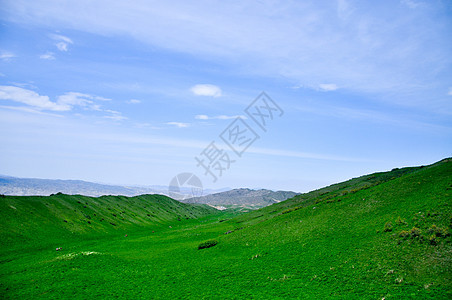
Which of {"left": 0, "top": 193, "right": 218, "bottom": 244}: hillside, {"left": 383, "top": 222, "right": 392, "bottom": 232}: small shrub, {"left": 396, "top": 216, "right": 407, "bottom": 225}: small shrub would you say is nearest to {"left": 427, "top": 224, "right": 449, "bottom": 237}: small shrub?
{"left": 396, "top": 216, "right": 407, "bottom": 225}: small shrub

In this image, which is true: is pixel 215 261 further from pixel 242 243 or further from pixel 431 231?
pixel 431 231

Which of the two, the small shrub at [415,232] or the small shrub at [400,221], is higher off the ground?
the small shrub at [400,221]

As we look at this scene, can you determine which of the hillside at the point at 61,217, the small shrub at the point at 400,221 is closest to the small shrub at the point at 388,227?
the small shrub at the point at 400,221

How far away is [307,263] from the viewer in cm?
3441

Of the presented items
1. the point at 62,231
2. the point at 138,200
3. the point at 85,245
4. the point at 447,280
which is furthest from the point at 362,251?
the point at 138,200

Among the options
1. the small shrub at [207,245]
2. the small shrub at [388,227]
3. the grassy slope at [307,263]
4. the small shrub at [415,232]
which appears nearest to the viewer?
the grassy slope at [307,263]

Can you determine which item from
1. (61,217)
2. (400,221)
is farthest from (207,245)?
(61,217)


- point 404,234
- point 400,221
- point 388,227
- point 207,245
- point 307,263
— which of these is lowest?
point 207,245

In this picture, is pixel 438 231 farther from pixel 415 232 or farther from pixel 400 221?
pixel 400 221

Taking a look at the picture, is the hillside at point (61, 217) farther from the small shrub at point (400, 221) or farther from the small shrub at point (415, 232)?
the small shrub at point (415, 232)

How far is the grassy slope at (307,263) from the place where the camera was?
27.0 metres

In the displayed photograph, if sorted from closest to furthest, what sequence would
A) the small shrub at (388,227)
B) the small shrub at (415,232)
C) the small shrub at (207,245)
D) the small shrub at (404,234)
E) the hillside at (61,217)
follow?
the small shrub at (415,232)
the small shrub at (404,234)
the small shrub at (388,227)
the small shrub at (207,245)
the hillside at (61,217)

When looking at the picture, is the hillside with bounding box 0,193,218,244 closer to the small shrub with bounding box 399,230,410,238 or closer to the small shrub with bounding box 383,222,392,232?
the small shrub with bounding box 383,222,392,232

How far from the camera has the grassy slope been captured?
88.5ft
